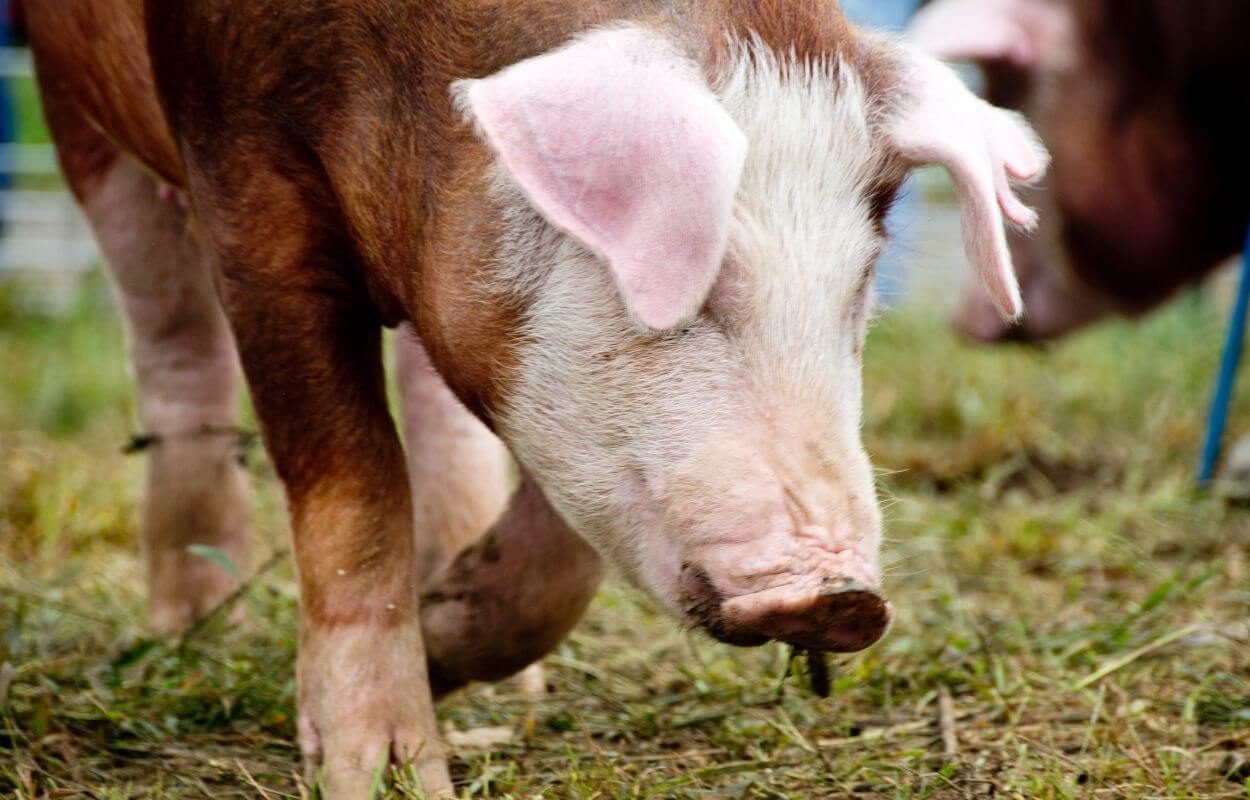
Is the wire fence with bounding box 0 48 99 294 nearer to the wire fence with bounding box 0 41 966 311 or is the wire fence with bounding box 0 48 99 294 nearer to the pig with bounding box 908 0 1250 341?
the wire fence with bounding box 0 41 966 311

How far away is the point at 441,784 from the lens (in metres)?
2.08

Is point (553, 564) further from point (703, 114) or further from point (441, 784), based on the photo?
point (703, 114)

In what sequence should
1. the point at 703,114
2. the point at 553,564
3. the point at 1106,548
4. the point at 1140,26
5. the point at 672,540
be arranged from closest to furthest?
the point at 703,114
the point at 672,540
the point at 553,564
the point at 1106,548
the point at 1140,26

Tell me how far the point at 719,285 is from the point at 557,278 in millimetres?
205

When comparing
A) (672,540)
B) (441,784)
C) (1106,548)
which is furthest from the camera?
(1106,548)

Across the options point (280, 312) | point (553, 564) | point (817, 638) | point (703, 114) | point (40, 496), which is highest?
point (703, 114)

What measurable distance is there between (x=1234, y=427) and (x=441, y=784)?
3.36 metres

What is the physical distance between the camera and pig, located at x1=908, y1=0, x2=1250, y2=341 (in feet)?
14.2

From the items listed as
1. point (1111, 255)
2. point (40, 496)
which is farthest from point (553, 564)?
point (1111, 255)

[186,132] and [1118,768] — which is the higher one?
[186,132]

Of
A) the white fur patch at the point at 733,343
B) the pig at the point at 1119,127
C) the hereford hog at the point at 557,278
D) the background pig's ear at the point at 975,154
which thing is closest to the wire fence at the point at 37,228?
the pig at the point at 1119,127

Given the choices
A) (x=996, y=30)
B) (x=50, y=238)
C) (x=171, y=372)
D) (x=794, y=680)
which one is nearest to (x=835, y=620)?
(x=794, y=680)

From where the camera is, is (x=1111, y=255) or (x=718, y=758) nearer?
(x=718, y=758)

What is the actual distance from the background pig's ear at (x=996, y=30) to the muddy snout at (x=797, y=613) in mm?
2630
